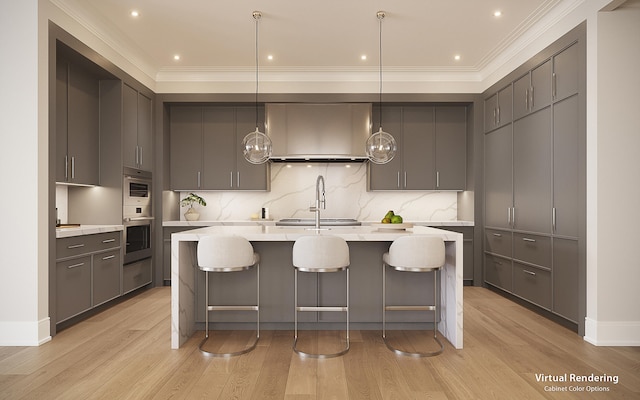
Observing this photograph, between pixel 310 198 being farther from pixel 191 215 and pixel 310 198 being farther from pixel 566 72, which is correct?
pixel 566 72

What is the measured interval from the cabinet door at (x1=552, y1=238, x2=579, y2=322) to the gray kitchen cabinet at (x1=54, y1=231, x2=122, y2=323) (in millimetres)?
4360

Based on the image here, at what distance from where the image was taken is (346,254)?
3.18m

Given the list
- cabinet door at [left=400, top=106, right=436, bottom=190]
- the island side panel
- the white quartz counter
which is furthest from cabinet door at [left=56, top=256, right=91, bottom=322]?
cabinet door at [left=400, top=106, right=436, bottom=190]

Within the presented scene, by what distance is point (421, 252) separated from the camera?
3135 millimetres

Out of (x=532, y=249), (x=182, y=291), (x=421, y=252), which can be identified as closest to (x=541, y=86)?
(x=532, y=249)

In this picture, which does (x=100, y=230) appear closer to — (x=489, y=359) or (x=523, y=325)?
(x=489, y=359)

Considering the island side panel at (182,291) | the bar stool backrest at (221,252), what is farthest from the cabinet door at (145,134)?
the bar stool backrest at (221,252)

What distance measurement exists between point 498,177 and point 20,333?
5076mm

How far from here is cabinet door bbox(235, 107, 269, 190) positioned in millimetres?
5992

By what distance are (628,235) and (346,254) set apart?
2215 millimetres

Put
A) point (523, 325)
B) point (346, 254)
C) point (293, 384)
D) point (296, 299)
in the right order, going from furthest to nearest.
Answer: point (523, 325)
point (296, 299)
point (346, 254)
point (293, 384)

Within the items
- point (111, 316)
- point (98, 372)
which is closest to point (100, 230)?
point (111, 316)

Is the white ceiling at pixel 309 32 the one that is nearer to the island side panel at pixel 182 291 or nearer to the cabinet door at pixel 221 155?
the cabinet door at pixel 221 155

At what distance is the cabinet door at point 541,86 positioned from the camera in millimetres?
4059
